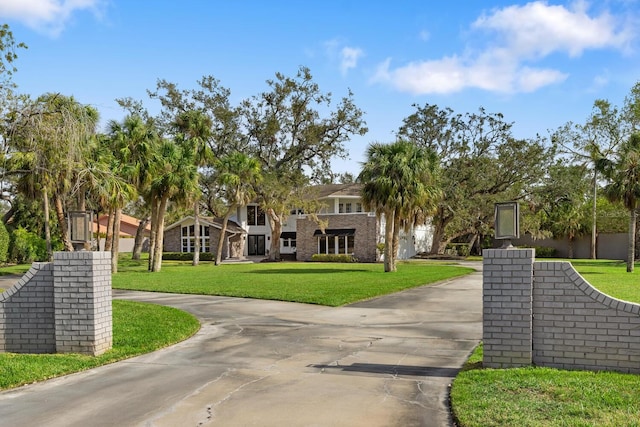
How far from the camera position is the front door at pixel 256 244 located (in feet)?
188

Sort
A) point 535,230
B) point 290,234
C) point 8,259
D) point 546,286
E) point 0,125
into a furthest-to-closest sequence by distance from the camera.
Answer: point 290,234, point 535,230, point 8,259, point 0,125, point 546,286

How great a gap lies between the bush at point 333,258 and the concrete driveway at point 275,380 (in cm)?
3475

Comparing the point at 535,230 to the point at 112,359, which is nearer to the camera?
the point at 112,359

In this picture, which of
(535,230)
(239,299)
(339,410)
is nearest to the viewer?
(339,410)

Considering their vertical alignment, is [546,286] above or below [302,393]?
above

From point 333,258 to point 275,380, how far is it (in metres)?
41.1

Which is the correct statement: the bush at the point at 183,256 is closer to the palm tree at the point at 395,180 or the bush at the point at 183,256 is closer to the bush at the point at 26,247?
the bush at the point at 26,247

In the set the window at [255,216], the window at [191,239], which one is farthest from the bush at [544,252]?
the window at [191,239]

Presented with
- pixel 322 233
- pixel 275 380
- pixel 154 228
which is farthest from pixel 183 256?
pixel 275 380

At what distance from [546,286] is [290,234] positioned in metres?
47.6

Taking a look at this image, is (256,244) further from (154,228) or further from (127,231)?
(127,231)

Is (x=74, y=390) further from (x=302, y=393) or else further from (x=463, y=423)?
(x=463, y=423)

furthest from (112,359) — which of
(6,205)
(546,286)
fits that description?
(6,205)

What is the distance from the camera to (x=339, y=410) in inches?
255
